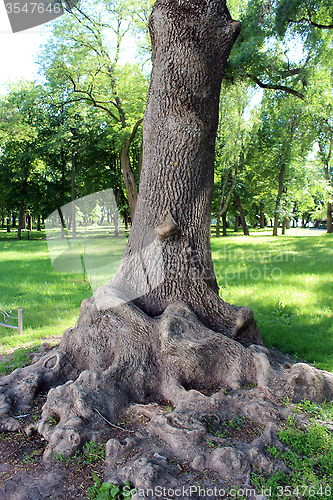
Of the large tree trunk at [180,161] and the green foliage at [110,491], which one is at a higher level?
the large tree trunk at [180,161]

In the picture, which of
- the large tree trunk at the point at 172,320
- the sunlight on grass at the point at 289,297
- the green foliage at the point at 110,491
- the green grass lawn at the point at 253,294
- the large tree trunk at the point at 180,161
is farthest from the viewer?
the green grass lawn at the point at 253,294

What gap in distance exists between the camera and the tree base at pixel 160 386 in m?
2.70

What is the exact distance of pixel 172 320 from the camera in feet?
11.9

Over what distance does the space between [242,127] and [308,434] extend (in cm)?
2241

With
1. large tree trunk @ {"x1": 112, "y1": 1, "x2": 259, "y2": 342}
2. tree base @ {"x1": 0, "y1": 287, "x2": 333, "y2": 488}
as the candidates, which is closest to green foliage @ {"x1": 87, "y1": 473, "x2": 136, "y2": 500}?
tree base @ {"x1": 0, "y1": 287, "x2": 333, "y2": 488}

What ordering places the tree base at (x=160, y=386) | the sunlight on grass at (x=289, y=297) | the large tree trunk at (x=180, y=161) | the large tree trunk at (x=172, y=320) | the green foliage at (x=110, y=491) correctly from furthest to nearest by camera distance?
the sunlight on grass at (x=289, y=297) < the large tree trunk at (x=180, y=161) < the large tree trunk at (x=172, y=320) < the tree base at (x=160, y=386) < the green foliage at (x=110, y=491)

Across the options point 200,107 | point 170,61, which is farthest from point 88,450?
point 170,61

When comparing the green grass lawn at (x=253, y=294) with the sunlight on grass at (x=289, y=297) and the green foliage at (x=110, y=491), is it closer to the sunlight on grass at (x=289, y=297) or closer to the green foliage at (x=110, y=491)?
the sunlight on grass at (x=289, y=297)

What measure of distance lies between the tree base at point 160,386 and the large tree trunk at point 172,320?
0.01 m

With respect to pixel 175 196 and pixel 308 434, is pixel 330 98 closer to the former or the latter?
pixel 175 196

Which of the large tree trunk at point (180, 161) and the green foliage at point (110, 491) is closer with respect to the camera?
the green foliage at point (110, 491)

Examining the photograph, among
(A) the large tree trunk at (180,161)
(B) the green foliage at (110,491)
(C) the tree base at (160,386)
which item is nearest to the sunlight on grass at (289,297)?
(C) the tree base at (160,386)

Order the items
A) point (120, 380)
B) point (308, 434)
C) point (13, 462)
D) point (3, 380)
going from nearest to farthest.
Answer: point (13, 462) < point (308, 434) < point (120, 380) < point (3, 380)

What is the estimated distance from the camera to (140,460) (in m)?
2.50
